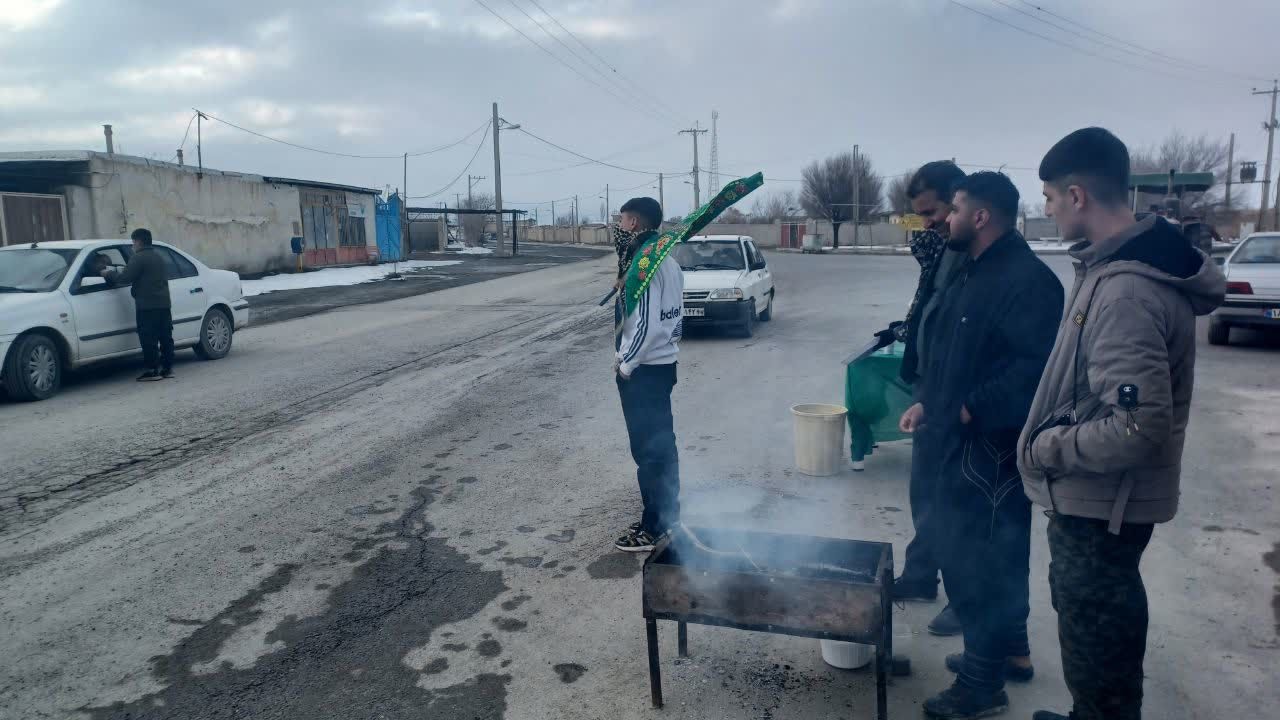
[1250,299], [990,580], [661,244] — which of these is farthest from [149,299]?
[1250,299]

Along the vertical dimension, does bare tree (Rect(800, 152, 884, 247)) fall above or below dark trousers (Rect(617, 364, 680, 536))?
above

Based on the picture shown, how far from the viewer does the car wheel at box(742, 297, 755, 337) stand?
12.5m

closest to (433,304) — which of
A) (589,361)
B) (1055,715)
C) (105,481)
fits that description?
(589,361)

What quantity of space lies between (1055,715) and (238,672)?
312cm

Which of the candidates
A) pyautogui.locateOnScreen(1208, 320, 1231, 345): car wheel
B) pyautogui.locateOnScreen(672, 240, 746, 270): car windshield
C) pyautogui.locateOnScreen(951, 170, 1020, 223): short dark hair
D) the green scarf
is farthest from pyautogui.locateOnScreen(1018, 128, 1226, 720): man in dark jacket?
pyautogui.locateOnScreen(672, 240, 746, 270): car windshield

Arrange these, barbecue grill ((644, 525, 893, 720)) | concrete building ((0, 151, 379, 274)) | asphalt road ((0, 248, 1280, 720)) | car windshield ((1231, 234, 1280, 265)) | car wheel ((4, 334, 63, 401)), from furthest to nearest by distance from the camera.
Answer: concrete building ((0, 151, 379, 274)), car windshield ((1231, 234, 1280, 265)), car wheel ((4, 334, 63, 401)), asphalt road ((0, 248, 1280, 720)), barbecue grill ((644, 525, 893, 720))

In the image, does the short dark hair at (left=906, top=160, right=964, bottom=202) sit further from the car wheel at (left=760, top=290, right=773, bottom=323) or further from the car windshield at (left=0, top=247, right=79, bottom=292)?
the car wheel at (left=760, top=290, right=773, bottom=323)

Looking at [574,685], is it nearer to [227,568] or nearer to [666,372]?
[666,372]

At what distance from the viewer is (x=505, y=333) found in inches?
531

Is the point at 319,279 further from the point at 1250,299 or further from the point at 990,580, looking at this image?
the point at 990,580

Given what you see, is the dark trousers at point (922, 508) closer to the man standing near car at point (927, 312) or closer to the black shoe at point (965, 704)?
the man standing near car at point (927, 312)

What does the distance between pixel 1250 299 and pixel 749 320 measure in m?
6.40

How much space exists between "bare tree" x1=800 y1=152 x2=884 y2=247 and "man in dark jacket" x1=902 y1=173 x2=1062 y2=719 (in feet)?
228

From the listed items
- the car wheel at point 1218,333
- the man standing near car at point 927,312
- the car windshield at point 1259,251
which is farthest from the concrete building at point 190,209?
the car windshield at point 1259,251
